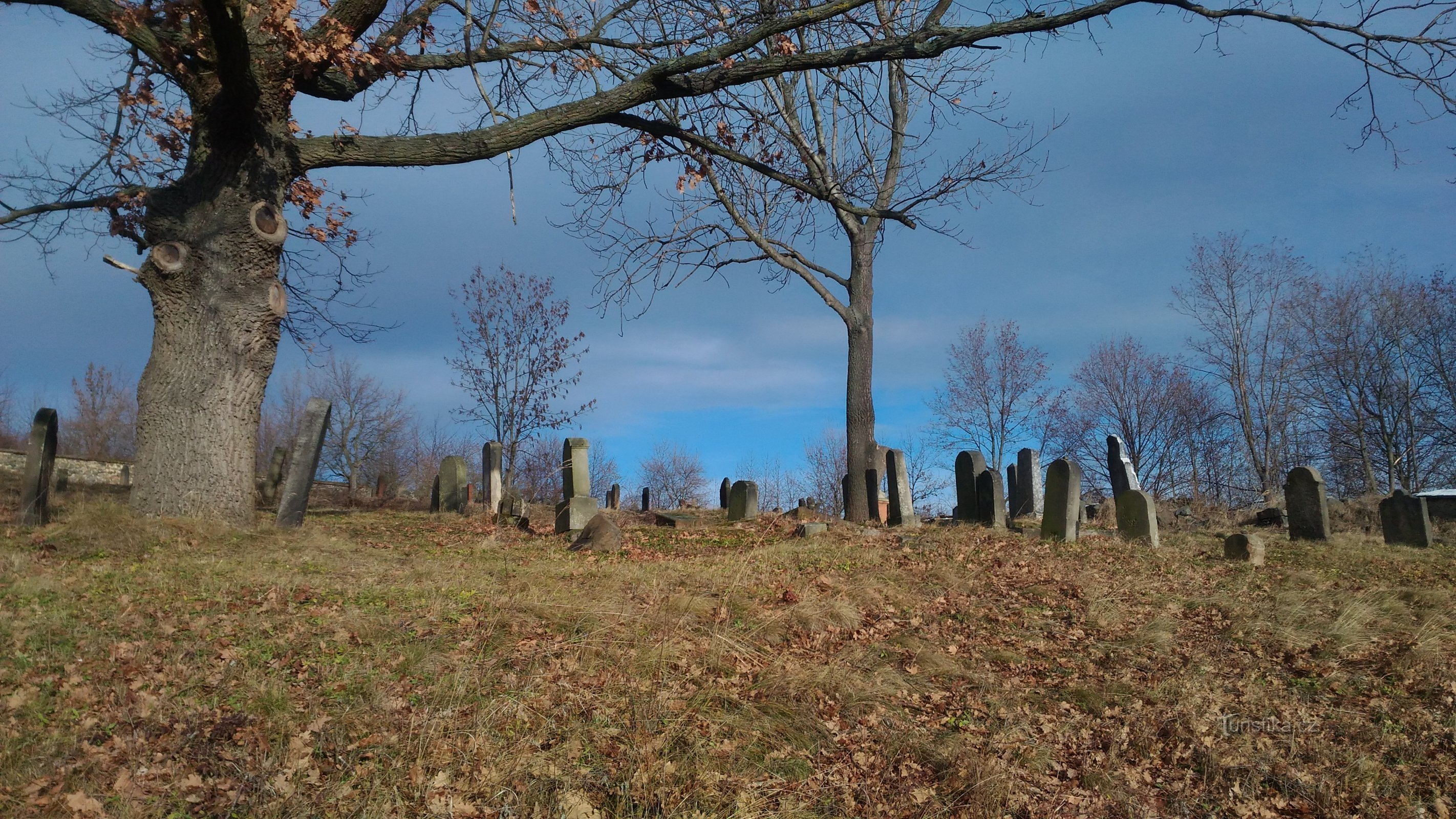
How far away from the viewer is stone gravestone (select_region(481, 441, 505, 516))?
14.6 metres

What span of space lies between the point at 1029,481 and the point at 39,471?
16945 millimetres

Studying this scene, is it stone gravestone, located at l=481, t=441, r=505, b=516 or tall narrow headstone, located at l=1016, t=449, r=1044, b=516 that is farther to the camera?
tall narrow headstone, located at l=1016, t=449, r=1044, b=516

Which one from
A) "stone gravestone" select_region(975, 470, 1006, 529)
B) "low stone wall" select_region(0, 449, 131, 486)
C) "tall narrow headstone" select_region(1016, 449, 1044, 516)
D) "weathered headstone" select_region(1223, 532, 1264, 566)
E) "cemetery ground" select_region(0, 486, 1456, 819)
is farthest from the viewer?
"low stone wall" select_region(0, 449, 131, 486)

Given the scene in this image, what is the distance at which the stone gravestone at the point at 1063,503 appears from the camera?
11695 millimetres

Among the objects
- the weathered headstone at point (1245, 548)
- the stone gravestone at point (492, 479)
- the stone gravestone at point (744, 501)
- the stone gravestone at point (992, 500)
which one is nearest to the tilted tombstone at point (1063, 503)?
the stone gravestone at point (992, 500)

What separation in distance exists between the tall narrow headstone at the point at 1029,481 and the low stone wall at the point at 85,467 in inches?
810

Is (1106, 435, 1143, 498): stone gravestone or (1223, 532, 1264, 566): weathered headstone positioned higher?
(1106, 435, 1143, 498): stone gravestone

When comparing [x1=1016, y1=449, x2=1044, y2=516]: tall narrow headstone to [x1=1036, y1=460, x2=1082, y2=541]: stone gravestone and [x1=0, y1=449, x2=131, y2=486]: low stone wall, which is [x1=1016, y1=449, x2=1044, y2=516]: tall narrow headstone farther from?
[x1=0, y1=449, x2=131, y2=486]: low stone wall

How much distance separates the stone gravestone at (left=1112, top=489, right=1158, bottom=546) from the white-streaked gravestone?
461 centimetres

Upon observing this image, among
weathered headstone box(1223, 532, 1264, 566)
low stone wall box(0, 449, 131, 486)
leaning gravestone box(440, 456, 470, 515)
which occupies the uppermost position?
low stone wall box(0, 449, 131, 486)

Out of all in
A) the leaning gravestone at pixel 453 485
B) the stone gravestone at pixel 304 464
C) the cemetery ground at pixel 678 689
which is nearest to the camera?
the cemetery ground at pixel 678 689

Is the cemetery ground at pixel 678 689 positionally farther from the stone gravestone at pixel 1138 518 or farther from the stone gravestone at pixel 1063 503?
the stone gravestone at pixel 1138 518

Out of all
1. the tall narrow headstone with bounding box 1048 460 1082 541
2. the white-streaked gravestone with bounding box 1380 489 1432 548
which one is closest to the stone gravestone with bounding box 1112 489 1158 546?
the tall narrow headstone with bounding box 1048 460 1082 541

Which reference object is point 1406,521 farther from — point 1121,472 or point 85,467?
point 85,467
